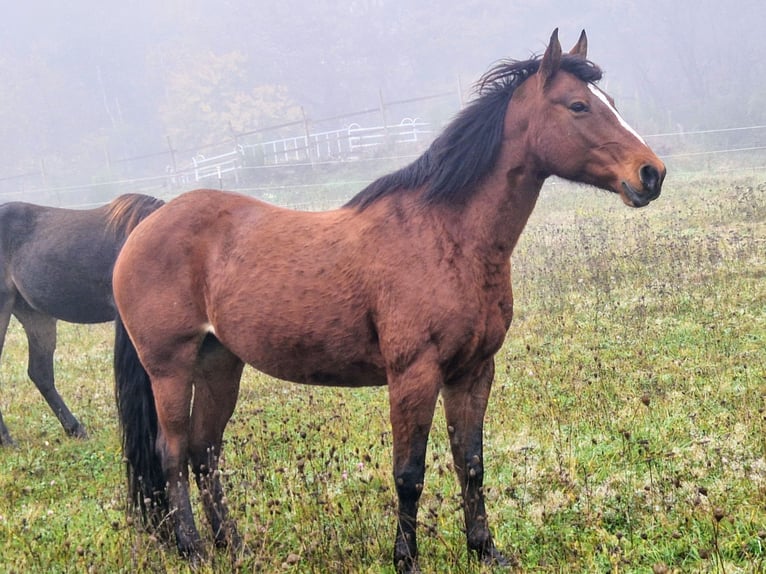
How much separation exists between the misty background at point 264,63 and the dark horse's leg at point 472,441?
120 ft

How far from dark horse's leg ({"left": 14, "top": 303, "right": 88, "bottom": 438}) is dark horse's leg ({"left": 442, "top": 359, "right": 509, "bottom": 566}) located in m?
4.57

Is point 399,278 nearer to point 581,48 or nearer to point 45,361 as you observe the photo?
point 581,48

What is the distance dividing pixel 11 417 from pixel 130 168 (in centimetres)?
4394

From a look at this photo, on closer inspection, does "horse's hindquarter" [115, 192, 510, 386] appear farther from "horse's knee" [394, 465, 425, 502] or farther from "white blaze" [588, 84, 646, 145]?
"white blaze" [588, 84, 646, 145]

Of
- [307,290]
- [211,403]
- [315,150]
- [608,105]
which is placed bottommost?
[315,150]

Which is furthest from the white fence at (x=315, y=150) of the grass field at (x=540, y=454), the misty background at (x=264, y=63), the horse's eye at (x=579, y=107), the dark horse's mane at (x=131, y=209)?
the horse's eye at (x=579, y=107)

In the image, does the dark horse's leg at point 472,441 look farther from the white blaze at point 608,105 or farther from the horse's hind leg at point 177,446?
the horse's hind leg at point 177,446

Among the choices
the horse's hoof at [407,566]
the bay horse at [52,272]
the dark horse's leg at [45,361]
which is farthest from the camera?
the dark horse's leg at [45,361]

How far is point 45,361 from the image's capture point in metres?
7.29

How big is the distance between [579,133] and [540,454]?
7.98 feet

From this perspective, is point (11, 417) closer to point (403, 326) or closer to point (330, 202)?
point (403, 326)

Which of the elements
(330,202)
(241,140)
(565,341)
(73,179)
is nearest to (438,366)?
(565,341)

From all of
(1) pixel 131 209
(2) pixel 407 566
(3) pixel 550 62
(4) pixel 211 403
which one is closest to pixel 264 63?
(1) pixel 131 209

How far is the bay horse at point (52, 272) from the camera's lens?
6.72m
